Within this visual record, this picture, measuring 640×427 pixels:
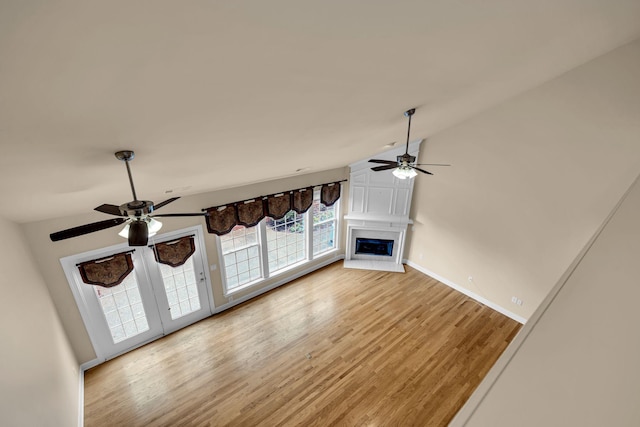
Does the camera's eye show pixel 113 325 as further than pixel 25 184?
Yes

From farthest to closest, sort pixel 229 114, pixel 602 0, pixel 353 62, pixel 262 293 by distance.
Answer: pixel 262 293 < pixel 602 0 < pixel 229 114 < pixel 353 62

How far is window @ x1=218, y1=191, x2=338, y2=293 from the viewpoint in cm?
557

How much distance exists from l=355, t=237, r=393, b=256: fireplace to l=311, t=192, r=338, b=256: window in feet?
2.25

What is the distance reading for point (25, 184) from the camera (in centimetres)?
211

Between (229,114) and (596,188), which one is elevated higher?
(229,114)

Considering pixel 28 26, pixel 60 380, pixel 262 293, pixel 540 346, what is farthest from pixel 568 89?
pixel 60 380

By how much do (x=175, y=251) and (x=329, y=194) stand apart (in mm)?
3370

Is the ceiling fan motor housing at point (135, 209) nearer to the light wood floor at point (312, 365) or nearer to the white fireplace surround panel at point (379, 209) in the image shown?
the light wood floor at point (312, 365)

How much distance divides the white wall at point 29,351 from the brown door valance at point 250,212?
280cm

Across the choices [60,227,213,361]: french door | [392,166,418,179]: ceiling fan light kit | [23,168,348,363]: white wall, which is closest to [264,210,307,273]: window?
[23,168,348,363]: white wall

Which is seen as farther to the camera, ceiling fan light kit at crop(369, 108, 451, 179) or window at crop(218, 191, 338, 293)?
window at crop(218, 191, 338, 293)

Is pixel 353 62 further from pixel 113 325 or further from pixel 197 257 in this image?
pixel 113 325

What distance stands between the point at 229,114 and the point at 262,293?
4.92 m

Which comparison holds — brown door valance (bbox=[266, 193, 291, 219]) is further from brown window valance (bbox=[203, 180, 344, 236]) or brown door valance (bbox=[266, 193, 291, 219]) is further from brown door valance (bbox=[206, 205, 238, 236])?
brown door valance (bbox=[206, 205, 238, 236])
